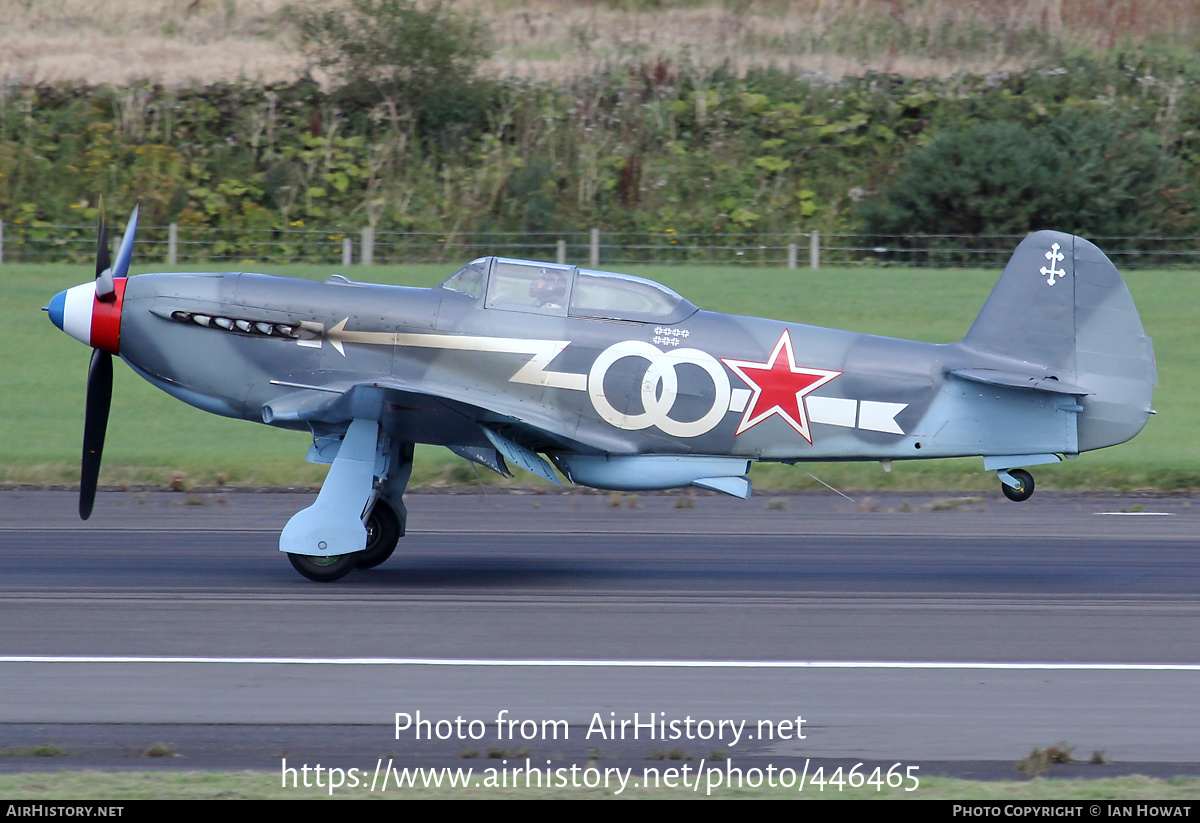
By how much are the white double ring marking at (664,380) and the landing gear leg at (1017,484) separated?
2.29 metres

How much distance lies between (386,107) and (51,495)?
19089 mm

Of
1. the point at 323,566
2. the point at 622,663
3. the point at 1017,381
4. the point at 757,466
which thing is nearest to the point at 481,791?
the point at 622,663

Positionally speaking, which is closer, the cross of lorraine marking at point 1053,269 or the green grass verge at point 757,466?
the cross of lorraine marking at point 1053,269

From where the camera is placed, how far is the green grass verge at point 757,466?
16.2 metres

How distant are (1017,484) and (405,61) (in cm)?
2500

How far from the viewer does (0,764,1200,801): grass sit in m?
4.93

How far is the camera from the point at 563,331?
990 centimetres

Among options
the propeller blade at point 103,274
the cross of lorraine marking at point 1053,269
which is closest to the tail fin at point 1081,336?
the cross of lorraine marking at point 1053,269

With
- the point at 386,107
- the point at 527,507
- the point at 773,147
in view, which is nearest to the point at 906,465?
the point at 527,507

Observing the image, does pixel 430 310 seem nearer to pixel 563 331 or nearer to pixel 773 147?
pixel 563 331

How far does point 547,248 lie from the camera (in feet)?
89.2

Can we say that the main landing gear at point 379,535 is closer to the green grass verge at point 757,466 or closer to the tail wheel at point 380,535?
the tail wheel at point 380,535

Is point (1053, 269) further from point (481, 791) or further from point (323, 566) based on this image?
point (481, 791)
